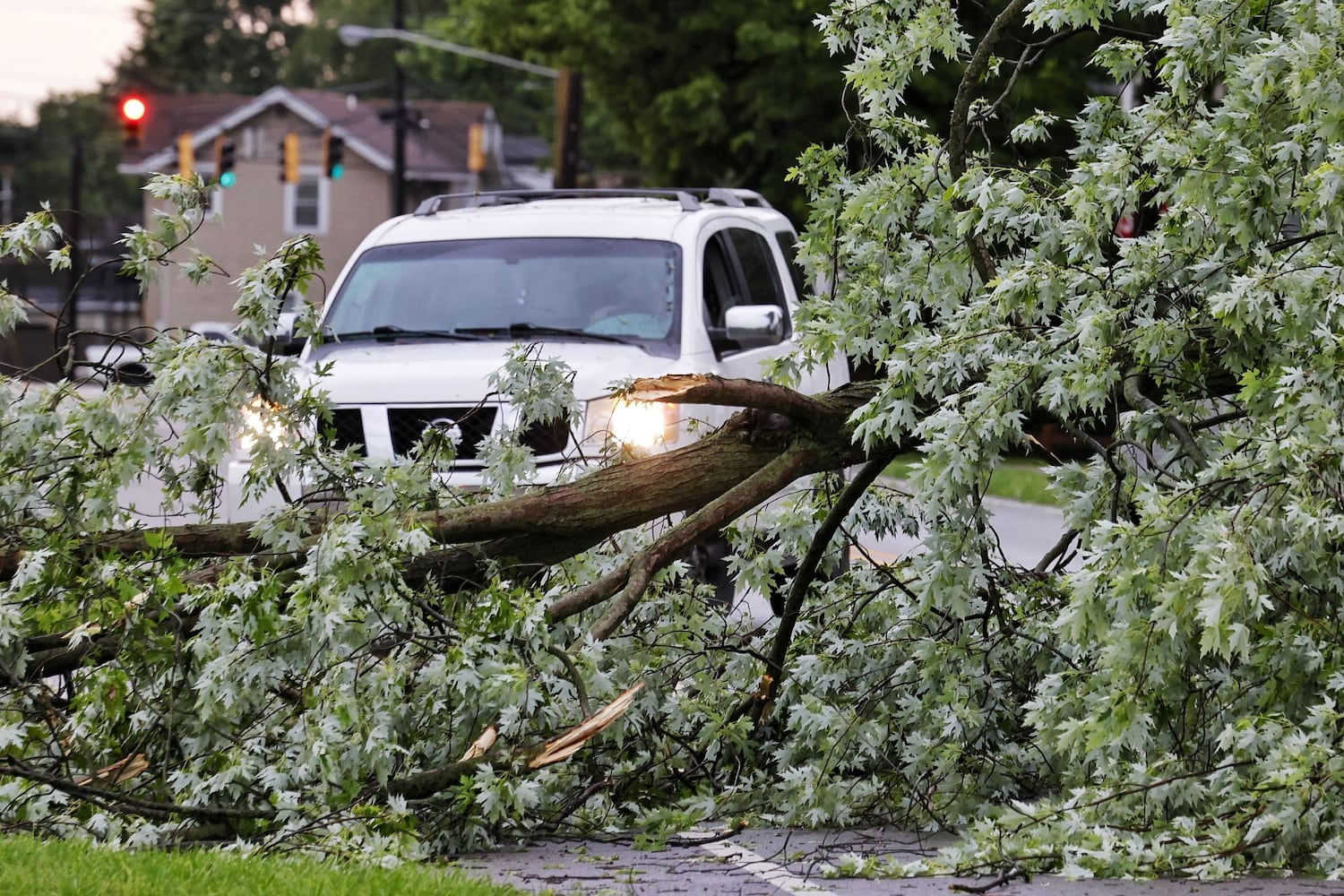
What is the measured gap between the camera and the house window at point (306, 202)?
53.3 meters

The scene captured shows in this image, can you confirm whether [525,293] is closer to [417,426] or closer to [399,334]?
[399,334]

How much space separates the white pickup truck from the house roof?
39.7 metres

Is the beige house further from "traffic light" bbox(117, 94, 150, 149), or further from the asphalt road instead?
the asphalt road

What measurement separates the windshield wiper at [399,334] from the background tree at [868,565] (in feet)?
7.03

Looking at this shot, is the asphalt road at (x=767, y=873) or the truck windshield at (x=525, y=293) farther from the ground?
the truck windshield at (x=525, y=293)

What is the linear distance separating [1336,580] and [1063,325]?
3.96ft

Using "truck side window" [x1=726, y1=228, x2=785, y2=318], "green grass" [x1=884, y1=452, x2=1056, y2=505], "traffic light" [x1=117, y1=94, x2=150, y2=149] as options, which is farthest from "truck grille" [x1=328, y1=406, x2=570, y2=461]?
"traffic light" [x1=117, y1=94, x2=150, y2=149]

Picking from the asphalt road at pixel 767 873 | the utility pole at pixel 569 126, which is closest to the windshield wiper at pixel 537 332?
the asphalt road at pixel 767 873

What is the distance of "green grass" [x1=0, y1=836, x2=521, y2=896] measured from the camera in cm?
438

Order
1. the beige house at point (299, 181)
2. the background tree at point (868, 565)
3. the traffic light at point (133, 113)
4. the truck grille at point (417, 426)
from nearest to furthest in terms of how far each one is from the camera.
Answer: the background tree at point (868, 565) < the truck grille at point (417, 426) < the traffic light at point (133, 113) < the beige house at point (299, 181)

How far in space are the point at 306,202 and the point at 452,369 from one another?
47.0 metres

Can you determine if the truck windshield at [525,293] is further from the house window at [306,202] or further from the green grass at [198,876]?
the house window at [306,202]

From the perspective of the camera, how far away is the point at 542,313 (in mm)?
8891

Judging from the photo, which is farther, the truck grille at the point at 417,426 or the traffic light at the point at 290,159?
the traffic light at the point at 290,159
